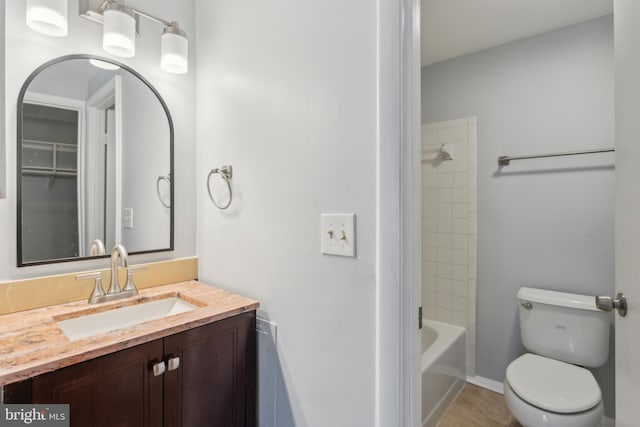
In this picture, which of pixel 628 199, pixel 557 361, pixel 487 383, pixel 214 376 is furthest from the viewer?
pixel 487 383

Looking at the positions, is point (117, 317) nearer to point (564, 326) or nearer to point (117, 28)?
point (117, 28)

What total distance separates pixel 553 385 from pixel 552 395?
0.10 meters

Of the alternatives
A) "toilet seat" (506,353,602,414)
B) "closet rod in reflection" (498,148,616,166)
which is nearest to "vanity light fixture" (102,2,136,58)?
"closet rod in reflection" (498,148,616,166)

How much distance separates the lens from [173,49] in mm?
1379

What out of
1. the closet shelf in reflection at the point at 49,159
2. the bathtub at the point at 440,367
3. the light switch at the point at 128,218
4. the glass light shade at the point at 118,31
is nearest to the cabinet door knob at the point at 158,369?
the light switch at the point at 128,218

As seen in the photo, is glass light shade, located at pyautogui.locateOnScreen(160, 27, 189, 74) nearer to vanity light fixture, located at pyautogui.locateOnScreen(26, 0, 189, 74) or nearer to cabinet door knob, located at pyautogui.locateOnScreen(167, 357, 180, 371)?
vanity light fixture, located at pyautogui.locateOnScreen(26, 0, 189, 74)

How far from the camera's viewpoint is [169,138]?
152 cm

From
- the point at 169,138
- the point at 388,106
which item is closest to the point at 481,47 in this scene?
the point at 388,106

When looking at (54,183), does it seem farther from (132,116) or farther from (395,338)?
(395,338)

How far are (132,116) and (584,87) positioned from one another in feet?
8.17

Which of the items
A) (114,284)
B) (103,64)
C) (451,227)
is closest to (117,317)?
(114,284)

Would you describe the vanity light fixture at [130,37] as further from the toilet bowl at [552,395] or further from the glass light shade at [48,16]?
the toilet bowl at [552,395]

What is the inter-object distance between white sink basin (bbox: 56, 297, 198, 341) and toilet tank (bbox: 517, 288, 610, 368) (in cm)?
195

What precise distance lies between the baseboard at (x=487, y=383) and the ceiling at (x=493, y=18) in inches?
92.2
